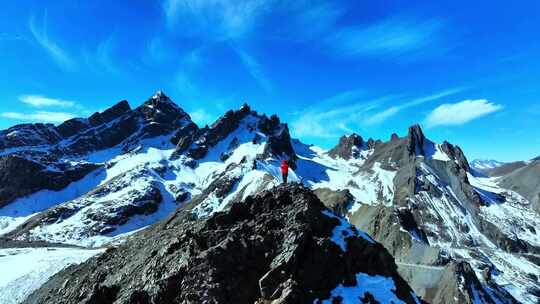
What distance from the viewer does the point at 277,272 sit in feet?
115

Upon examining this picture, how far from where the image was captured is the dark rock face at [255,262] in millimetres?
34906

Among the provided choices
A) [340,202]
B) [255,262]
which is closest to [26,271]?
[255,262]

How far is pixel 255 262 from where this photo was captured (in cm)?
3778

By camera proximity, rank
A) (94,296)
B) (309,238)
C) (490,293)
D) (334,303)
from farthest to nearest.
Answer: (490,293), (94,296), (309,238), (334,303)

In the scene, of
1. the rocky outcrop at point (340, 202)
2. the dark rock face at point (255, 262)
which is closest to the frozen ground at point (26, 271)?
the dark rock face at point (255, 262)

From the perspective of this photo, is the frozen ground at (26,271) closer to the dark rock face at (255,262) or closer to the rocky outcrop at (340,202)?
the dark rock face at (255,262)

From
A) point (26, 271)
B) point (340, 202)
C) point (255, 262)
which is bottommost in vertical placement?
point (255, 262)

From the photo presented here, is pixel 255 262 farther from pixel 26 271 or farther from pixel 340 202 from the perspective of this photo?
pixel 340 202

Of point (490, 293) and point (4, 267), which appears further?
point (490, 293)

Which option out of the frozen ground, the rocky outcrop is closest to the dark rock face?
the frozen ground

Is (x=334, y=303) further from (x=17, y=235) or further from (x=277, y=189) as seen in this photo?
(x=17, y=235)

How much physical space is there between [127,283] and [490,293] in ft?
334

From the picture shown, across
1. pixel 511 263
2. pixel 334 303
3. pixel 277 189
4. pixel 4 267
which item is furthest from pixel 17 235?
pixel 511 263

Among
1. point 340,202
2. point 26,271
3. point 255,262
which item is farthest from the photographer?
point 340,202
